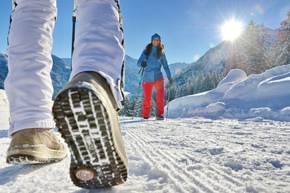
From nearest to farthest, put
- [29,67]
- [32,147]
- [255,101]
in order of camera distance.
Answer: [32,147], [29,67], [255,101]

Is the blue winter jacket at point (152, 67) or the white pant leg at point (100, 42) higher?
the blue winter jacket at point (152, 67)

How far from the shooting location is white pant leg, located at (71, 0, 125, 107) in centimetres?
103

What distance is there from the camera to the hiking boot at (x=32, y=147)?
120 cm

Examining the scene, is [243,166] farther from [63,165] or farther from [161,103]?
[161,103]

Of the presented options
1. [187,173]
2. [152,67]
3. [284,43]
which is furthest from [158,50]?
[284,43]

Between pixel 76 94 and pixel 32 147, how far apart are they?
56cm

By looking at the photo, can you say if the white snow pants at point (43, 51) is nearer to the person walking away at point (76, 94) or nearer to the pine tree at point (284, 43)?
the person walking away at point (76, 94)

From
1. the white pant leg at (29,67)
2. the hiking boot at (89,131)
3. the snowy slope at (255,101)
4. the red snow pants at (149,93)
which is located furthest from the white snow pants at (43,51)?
the red snow pants at (149,93)

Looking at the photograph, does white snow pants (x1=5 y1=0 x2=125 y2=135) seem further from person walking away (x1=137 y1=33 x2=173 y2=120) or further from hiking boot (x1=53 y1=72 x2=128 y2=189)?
person walking away (x1=137 y1=33 x2=173 y2=120)

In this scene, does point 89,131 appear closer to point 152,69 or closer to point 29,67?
point 29,67

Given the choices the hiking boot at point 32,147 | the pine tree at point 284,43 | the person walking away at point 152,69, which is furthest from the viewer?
the pine tree at point 284,43

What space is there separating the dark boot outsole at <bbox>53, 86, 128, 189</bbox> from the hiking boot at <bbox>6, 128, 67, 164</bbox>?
1.36 ft

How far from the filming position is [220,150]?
5.93ft

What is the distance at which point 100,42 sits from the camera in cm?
108
